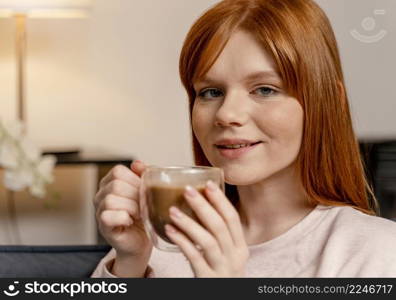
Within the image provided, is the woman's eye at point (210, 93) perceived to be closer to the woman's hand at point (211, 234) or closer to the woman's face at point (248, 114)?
the woman's face at point (248, 114)

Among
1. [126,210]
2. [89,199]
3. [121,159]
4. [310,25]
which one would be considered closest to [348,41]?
[121,159]

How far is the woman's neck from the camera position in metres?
1.23

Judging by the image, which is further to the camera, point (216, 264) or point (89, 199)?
point (89, 199)

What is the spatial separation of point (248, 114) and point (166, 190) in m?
0.27

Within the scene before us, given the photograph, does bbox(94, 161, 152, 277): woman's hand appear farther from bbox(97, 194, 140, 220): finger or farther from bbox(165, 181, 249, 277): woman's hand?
bbox(165, 181, 249, 277): woman's hand

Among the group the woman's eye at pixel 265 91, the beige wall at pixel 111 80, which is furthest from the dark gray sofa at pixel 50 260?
the beige wall at pixel 111 80

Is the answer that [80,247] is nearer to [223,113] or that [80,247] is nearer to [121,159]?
[223,113]

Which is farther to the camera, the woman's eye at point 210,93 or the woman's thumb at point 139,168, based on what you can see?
the woman's eye at point 210,93

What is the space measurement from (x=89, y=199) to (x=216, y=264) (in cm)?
A: 319

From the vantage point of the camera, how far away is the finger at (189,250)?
893mm

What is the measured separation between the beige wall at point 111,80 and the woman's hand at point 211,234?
2.94 metres

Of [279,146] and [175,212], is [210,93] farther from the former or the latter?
[175,212]

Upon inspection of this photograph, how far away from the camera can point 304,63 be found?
3.73 feet

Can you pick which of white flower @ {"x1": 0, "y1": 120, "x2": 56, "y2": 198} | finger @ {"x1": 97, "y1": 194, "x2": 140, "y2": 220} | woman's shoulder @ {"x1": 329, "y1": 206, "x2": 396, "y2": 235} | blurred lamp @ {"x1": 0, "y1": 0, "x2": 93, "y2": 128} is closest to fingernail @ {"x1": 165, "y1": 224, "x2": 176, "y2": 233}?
finger @ {"x1": 97, "y1": 194, "x2": 140, "y2": 220}
